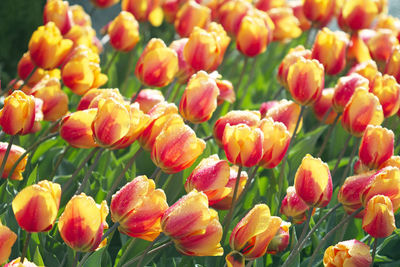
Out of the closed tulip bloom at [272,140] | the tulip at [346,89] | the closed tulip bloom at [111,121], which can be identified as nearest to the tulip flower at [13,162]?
the closed tulip bloom at [111,121]

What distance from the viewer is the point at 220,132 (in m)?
1.58

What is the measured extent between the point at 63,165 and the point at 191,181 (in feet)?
2.23

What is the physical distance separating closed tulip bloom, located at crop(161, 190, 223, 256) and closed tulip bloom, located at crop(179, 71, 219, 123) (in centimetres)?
40

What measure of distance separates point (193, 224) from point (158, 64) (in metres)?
0.73

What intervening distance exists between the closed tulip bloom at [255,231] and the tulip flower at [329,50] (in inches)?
34.6

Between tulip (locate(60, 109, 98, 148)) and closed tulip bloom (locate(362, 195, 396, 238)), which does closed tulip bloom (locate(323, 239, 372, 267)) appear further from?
tulip (locate(60, 109, 98, 148))

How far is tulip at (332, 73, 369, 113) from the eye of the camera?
5.65ft

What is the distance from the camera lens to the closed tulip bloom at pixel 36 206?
1111mm

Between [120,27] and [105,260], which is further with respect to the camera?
[120,27]

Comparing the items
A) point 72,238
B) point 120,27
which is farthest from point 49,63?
point 72,238

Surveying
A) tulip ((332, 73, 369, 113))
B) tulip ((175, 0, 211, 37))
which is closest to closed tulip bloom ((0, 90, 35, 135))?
tulip ((332, 73, 369, 113))

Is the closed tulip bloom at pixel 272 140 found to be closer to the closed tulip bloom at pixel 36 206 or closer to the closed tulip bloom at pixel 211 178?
the closed tulip bloom at pixel 211 178

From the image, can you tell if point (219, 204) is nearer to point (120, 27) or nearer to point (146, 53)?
point (146, 53)

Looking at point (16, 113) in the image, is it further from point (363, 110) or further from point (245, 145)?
point (363, 110)
